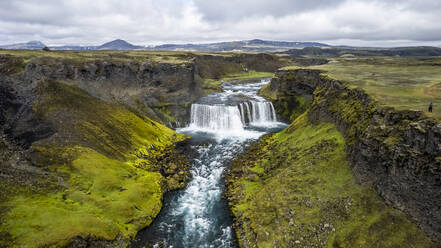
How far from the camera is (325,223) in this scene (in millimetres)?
19859

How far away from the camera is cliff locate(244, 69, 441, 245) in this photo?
1579cm

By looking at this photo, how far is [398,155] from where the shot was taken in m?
17.9

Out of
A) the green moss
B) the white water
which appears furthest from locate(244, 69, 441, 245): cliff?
the green moss

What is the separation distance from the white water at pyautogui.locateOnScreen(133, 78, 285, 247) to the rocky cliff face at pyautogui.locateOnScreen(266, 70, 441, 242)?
12981 millimetres

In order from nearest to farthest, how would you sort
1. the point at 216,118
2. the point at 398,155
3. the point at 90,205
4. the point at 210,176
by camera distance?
the point at 398,155 → the point at 90,205 → the point at 210,176 → the point at 216,118

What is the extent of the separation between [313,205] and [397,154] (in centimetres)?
763

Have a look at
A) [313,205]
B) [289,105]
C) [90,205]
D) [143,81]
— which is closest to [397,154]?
[313,205]

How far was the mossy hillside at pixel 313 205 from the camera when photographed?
17.8 metres

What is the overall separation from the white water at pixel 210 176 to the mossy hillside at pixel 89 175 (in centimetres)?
184

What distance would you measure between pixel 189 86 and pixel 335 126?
42749 mm

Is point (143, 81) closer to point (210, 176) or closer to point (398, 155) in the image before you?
point (210, 176)

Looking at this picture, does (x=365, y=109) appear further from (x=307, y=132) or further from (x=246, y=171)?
(x=246, y=171)

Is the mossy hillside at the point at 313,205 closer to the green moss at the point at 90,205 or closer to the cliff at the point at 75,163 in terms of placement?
the cliff at the point at 75,163

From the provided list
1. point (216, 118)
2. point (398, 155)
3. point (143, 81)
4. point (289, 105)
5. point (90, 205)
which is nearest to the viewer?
point (398, 155)
